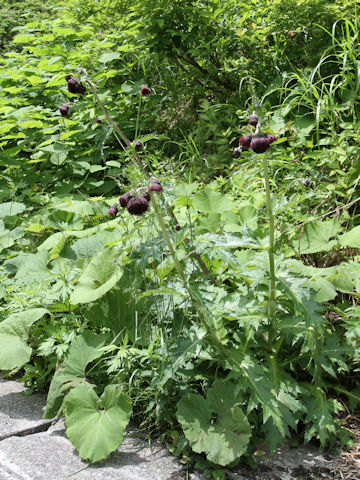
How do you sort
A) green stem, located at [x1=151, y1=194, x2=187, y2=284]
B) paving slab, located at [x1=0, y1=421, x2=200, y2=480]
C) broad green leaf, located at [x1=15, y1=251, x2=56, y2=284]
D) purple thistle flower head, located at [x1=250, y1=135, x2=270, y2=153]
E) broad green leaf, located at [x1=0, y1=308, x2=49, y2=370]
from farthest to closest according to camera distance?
1. broad green leaf, located at [x1=15, y1=251, x2=56, y2=284]
2. broad green leaf, located at [x1=0, y1=308, x2=49, y2=370]
3. green stem, located at [x1=151, y1=194, x2=187, y2=284]
4. paving slab, located at [x1=0, y1=421, x2=200, y2=480]
5. purple thistle flower head, located at [x1=250, y1=135, x2=270, y2=153]


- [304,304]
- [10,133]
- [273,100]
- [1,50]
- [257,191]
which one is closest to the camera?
[304,304]

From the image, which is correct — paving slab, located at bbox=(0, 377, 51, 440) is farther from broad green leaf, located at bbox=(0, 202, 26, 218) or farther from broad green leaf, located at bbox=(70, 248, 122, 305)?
broad green leaf, located at bbox=(0, 202, 26, 218)

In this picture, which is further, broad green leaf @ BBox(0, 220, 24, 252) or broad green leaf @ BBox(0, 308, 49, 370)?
broad green leaf @ BBox(0, 220, 24, 252)

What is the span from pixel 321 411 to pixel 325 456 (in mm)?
152

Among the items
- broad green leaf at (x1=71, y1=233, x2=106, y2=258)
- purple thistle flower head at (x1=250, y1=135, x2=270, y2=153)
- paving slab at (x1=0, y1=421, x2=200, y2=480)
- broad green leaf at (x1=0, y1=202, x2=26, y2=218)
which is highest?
purple thistle flower head at (x1=250, y1=135, x2=270, y2=153)

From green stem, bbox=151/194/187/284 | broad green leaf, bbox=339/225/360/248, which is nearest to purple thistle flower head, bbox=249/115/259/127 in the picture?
green stem, bbox=151/194/187/284

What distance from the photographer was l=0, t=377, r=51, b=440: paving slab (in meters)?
1.66

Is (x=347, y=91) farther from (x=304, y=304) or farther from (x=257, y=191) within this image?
(x=304, y=304)

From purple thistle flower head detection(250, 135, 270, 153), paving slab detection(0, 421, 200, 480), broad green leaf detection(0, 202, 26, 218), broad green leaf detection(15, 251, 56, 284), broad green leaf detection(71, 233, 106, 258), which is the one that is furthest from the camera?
broad green leaf detection(0, 202, 26, 218)

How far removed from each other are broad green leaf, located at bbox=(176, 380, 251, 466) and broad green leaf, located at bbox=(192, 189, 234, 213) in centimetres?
97

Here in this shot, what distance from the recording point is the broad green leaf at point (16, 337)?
1.74 m

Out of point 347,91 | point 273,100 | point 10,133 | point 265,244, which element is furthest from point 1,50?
point 265,244

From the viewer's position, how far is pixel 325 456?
150 centimetres

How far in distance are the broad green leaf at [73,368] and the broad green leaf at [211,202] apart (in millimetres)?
835
